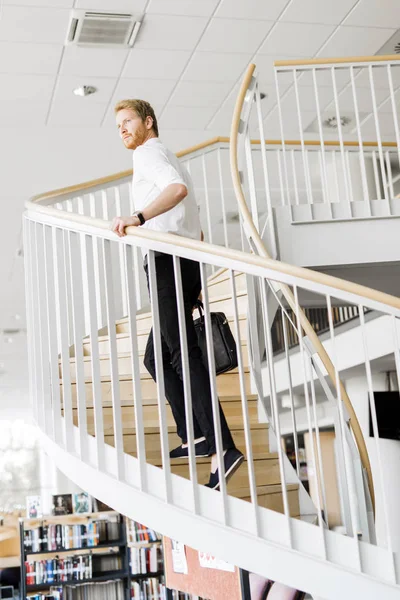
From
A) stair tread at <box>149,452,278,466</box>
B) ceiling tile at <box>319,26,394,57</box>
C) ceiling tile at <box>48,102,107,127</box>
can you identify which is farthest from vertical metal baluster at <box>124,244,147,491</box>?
ceiling tile at <box>48,102,107,127</box>

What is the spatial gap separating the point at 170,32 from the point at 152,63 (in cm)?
40

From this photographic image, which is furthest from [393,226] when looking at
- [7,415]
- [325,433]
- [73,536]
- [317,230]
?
[7,415]

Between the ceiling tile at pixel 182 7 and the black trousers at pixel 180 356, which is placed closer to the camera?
the black trousers at pixel 180 356

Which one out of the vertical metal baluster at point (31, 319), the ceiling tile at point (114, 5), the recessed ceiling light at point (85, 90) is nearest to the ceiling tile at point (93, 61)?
the recessed ceiling light at point (85, 90)

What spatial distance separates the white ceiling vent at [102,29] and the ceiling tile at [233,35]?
0.54m

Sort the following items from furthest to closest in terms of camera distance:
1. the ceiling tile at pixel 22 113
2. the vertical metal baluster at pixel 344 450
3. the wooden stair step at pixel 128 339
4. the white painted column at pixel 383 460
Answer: the white painted column at pixel 383 460 → the ceiling tile at pixel 22 113 → the wooden stair step at pixel 128 339 → the vertical metal baluster at pixel 344 450

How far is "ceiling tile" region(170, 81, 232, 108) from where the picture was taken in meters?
5.75

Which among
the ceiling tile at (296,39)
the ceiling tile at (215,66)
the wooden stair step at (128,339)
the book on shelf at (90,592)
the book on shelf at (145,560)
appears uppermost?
the ceiling tile at (296,39)

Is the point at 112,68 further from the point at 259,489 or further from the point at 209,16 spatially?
the point at 259,489

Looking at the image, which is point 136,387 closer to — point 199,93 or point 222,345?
point 222,345

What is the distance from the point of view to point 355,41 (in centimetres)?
540

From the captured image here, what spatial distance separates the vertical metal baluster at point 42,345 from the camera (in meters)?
3.25

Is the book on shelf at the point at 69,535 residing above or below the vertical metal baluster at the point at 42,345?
below

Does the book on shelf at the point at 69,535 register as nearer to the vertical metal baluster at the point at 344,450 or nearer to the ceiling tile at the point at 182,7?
the ceiling tile at the point at 182,7
